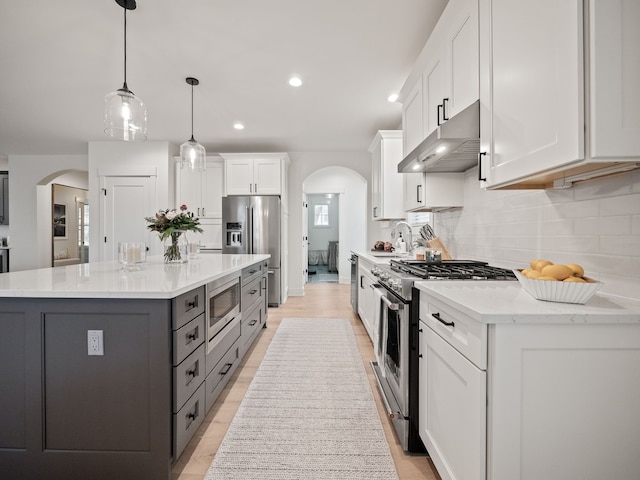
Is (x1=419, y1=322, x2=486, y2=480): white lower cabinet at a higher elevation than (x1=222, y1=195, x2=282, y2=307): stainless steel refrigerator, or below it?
below

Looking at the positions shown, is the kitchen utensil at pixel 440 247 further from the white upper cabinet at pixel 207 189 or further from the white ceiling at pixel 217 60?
the white upper cabinet at pixel 207 189

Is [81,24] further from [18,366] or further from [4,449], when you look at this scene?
[4,449]

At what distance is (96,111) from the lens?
3850 mm

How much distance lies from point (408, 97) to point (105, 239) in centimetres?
532

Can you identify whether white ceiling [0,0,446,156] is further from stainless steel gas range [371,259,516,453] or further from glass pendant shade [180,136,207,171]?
stainless steel gas range [371,259,516,453]

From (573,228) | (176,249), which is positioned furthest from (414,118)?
(176,249)

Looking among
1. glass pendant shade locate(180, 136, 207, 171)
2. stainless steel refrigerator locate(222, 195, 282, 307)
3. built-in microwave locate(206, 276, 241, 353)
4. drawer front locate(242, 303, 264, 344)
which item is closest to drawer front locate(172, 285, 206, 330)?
built-in microwave locate(206, 276, 241, 353)

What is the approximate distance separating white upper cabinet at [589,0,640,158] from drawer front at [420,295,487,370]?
64 centimetres

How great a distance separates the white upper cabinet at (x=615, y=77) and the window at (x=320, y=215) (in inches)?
340

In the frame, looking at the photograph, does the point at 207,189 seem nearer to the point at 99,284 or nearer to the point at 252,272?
the point at 252,272

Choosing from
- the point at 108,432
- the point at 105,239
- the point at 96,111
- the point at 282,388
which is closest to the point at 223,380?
the point at 282,388

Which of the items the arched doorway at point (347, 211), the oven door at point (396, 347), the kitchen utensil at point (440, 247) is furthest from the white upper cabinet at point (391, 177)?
the arched doorway at point (347, 211)

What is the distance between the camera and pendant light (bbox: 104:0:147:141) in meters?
2.02

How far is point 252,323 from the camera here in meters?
2.99
